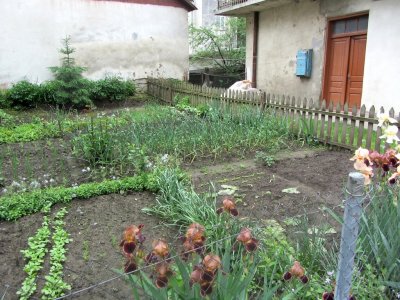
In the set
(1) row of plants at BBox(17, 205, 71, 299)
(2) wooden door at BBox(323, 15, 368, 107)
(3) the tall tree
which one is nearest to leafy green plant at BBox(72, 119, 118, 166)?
(1) row of plants at BBox(17, 205, 71, 299)

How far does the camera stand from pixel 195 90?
9.96 m

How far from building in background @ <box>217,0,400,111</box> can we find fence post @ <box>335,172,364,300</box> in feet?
24.2

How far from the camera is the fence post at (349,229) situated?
149cm

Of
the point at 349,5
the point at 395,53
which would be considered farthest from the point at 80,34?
the point at 395,53

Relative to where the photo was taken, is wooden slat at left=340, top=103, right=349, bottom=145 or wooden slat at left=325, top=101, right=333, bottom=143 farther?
wooden slat at left=325, top=101, right=333, bottom=143

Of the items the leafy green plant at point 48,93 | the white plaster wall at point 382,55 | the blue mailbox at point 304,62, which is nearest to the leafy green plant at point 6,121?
the leafy green plant at point 48,93

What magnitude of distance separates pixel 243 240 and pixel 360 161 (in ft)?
3.43

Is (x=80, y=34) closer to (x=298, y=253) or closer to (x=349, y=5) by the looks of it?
(x=349, y=5)

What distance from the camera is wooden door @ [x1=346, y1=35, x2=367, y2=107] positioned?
31.8 ft

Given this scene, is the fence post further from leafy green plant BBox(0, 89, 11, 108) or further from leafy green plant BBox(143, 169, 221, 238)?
leafy green plant BBox(0, 89, 11, 108)

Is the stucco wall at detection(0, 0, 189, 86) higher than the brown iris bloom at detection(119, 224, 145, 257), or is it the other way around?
the stucco wall at detection(0, 0, 189, 86)

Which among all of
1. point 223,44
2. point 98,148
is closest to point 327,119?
point 98,148

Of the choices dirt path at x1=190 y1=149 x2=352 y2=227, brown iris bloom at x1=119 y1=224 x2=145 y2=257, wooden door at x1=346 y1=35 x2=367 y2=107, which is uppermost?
wooden door at x1=346 y1=35 x2=367 y2=107

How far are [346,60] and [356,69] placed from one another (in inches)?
15.6
